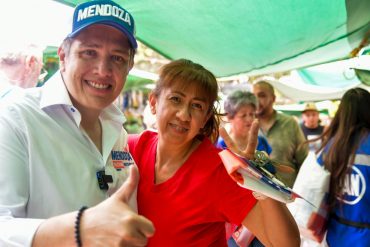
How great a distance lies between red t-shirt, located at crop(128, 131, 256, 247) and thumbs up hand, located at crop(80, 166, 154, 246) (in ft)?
Result: 2.05

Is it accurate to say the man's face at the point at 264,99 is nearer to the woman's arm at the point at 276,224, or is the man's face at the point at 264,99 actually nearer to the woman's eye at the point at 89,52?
the woman's arm at the point at 276,224

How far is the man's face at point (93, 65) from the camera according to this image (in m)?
1.25

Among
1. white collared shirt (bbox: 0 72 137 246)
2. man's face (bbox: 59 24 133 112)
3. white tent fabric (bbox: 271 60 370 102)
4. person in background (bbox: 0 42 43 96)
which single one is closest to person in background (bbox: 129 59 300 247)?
white collared shirt (bbox: 0 72 137 246)

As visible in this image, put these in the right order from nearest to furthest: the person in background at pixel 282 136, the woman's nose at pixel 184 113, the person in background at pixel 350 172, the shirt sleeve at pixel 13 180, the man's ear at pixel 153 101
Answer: the shirt sleeve at pixel 13 180, the woman's nose at pixel 184 113, the man's ear at pixel 153 101, the person in background at pixel 350 172, the person in background at pixel 282 136

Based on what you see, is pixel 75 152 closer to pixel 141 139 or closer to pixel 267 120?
pixel 141 139

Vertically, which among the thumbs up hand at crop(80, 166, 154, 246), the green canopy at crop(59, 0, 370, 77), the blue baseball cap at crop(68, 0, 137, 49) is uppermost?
the green canopy at crop(59, 0, 370, 77)

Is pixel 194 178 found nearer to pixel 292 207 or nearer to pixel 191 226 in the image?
pixel 191 226

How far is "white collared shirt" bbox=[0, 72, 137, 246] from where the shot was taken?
37.4 inches

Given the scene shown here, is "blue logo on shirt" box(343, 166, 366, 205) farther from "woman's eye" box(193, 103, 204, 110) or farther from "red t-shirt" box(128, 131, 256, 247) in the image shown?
"woman's eye" box(193, 103, 204, 110)

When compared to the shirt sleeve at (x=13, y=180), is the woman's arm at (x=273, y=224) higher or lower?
lower

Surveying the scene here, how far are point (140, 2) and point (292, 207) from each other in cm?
185

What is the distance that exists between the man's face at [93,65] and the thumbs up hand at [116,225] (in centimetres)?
60

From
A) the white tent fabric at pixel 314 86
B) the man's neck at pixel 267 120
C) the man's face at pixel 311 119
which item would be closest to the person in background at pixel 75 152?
the man's neck at pixel 267 120

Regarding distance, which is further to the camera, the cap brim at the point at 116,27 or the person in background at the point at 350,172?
the person in background at the point at 350,172
